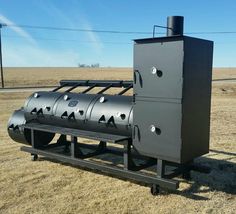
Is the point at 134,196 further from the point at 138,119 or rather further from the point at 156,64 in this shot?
the point at 156,64

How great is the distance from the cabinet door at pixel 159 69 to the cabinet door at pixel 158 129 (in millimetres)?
176

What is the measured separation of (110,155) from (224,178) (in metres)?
2.46

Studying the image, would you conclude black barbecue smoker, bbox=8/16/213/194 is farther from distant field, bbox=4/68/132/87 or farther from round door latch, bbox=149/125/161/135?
distant field, bbox=4/68/132/87

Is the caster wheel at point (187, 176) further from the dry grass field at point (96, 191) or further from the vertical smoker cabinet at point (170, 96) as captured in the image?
the vertical smoker cabinet at point (170, 96)

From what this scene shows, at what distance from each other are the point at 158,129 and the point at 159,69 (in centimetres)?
85

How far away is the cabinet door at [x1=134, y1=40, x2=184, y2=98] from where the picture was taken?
16.1 ft

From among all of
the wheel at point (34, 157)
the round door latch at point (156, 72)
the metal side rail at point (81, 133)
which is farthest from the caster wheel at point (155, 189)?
the wheel at point (34, 157)

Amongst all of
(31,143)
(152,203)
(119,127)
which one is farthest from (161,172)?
(31,143)

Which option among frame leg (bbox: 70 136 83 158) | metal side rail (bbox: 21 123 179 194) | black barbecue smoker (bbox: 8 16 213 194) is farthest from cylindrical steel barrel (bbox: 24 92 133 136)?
frame leg (bbox: 70 136 83 158)

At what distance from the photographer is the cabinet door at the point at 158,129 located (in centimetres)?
504

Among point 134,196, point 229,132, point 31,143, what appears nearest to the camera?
point 134,196

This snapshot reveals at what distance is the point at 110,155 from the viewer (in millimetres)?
7594

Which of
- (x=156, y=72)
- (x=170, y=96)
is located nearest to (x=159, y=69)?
(x=156, y=72)

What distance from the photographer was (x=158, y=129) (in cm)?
523
